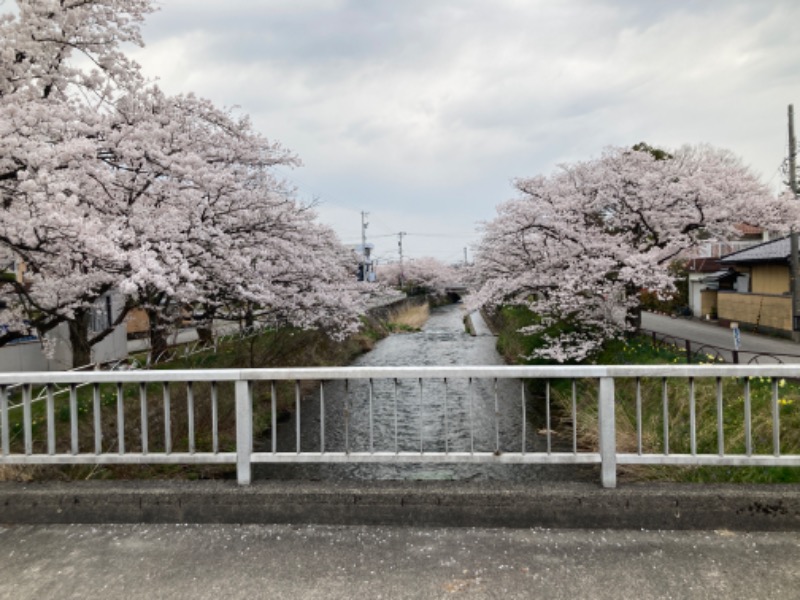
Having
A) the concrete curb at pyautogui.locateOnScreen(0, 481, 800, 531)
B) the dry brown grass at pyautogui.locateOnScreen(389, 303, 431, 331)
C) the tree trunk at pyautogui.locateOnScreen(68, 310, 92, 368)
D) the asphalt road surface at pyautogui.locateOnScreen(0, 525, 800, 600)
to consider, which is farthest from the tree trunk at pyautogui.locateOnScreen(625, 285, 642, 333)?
the dry brown grass at pyautogui.locateOnScreen(389, 303, 431, 331)

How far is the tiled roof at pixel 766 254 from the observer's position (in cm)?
2207

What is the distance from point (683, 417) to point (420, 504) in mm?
6241

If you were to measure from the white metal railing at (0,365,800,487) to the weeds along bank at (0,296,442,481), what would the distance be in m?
0.05

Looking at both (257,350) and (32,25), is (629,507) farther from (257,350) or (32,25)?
(257,350)

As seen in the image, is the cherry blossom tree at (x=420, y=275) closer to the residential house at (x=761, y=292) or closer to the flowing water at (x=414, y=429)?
the residential house at (x=761, y=292)

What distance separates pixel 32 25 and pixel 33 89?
40.3 inches

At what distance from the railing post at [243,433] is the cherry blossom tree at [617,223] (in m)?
9.66

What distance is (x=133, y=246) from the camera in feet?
28.1

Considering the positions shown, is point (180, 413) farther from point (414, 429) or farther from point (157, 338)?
point (157, 338)

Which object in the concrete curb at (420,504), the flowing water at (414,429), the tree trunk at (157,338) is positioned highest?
the tree trunk at (157,338)

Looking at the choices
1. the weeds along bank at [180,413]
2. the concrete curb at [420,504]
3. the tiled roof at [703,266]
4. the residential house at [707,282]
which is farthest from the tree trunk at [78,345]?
the tiled roof at [703,266]

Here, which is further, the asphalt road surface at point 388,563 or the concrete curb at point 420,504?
the concrete curb at point 420,504

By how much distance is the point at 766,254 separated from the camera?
76.6ft

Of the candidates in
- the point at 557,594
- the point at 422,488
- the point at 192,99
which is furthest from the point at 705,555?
the point at 192,99
